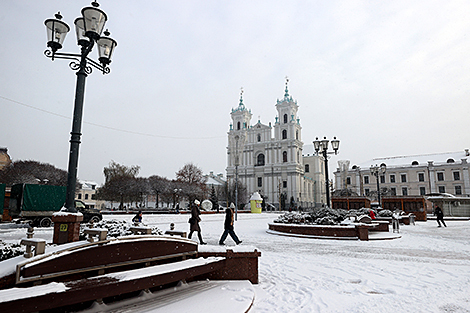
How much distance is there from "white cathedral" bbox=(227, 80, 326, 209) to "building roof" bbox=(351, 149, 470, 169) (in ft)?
49.9

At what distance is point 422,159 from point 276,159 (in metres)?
31.8

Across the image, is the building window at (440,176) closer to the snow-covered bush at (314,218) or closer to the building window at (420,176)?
the building window at (420,176)

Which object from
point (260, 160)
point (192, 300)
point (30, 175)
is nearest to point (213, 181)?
point (260, 160)

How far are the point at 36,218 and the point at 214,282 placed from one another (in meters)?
17.9

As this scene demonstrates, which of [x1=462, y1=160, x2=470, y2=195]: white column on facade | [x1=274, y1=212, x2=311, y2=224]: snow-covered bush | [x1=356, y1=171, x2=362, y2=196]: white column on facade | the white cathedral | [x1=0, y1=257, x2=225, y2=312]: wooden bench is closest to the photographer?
[x1=0, y1=257, x2=225, y2=312]: wooden bench

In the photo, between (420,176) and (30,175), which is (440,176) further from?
(30,175)

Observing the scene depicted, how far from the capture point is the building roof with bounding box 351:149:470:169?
61.7 m

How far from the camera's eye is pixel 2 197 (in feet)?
61.4

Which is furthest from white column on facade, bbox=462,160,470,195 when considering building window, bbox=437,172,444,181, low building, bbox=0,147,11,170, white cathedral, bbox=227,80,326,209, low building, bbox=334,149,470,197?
low building, bbox=0,147,11,170

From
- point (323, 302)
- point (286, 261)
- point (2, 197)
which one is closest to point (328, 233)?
point (286, 261)

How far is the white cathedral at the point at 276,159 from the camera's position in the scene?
68.1 m

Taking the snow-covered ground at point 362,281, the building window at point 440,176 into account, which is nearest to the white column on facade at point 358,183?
the building window at point 440,176

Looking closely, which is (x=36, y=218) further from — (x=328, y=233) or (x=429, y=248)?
(x=429, y=248)

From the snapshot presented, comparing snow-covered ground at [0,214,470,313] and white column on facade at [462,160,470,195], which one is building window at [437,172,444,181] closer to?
white column on facade at [462,160,470,195]
